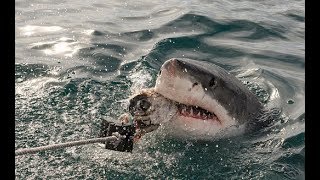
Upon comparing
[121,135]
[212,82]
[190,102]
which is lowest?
[121,135]

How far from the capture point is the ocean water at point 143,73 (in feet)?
12.4

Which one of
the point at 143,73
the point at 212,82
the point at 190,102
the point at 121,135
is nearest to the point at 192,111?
the point at 190,102

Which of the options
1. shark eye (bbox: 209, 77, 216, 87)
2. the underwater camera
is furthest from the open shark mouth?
the underwater camera

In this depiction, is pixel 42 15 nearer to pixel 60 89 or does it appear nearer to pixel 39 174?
pixel 60 89

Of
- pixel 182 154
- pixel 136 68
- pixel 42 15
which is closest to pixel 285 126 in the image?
pixel 182 154

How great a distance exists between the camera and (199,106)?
3686mm

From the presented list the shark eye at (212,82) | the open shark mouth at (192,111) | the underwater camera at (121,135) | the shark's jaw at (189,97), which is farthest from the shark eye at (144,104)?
the shark eye at (212,82)

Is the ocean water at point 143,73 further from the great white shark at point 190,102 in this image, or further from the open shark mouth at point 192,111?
the open shark mouth at point 192,111

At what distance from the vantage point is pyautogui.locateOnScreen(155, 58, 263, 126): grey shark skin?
3472 mm

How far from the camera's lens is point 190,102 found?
3.60 meters

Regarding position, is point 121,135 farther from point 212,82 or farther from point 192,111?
point 212,82

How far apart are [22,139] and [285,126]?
2.72 m

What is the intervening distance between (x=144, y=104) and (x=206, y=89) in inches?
21.3

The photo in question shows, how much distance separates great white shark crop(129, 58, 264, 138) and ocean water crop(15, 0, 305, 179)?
249mm
